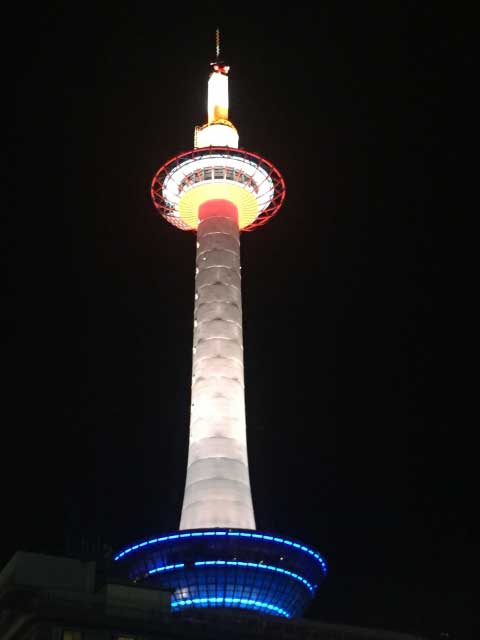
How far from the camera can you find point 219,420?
105812 millimetres

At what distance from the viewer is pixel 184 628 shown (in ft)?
242

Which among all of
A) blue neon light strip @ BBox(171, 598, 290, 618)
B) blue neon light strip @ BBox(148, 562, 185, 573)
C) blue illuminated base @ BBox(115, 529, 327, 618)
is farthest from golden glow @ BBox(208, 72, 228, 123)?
blue neon light strip @ BBox(171, 598, 290, 618)

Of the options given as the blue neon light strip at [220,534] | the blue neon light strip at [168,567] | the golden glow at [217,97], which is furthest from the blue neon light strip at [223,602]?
the golden glow at [217,97]

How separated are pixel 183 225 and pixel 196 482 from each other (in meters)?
37.7

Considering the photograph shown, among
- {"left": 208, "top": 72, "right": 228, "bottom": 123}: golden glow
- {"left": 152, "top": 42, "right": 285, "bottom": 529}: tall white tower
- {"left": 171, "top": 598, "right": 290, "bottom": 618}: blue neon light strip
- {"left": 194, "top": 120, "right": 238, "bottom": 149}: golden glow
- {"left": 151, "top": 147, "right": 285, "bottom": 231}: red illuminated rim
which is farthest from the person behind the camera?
{"left": 208, "top": 72, "right": 228, "bottom": 123}: golden glow

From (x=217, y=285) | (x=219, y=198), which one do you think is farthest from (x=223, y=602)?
(x=219, y=198)

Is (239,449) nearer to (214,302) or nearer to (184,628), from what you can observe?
(214,302)

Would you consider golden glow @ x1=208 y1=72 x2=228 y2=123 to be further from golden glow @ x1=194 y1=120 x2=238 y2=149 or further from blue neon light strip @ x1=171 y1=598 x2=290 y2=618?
blue neon light strip @ x1=171 y1=598 x2=290 y2=618

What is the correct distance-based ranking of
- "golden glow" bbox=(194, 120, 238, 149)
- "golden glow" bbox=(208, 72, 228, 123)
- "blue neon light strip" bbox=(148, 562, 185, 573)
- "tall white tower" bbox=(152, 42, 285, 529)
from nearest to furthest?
"blue neon light strip" bbox=(148, 562, 185, 573) < "tall white tower" bbox=(152, 42, 285, 529) < "golden glow" bbox=(194, 120, 238, 149) < "golden glow" bbox=(208, 72, 228, 123)

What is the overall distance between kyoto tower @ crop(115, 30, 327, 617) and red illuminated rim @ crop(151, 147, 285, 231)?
119mm

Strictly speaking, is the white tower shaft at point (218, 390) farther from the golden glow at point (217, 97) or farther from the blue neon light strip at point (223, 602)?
the golden glow at point (217, 97)

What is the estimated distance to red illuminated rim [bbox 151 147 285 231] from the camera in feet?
404

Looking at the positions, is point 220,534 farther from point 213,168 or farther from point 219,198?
point 213,168

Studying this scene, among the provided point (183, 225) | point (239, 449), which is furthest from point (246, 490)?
point (183, 225)
